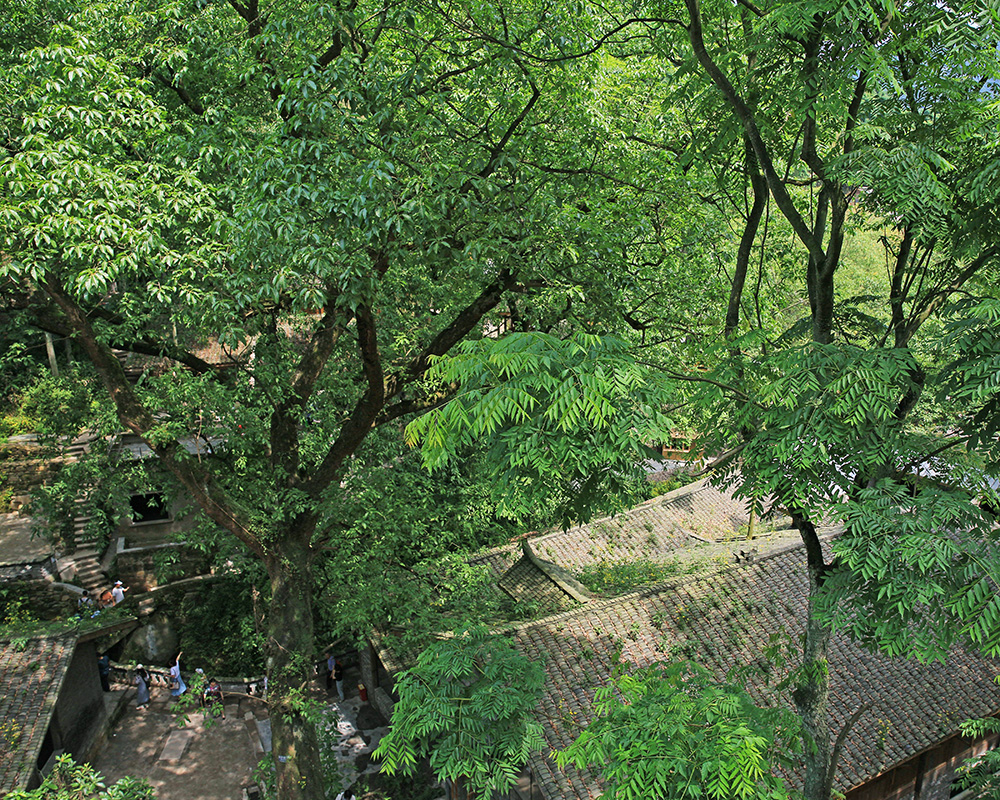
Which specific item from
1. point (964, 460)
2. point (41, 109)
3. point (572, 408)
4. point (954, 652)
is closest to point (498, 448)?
point (572, 408)

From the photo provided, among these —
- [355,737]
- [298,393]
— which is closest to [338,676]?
[355,737]

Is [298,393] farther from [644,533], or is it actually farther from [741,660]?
[644,533]

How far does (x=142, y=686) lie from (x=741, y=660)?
45.8 feet

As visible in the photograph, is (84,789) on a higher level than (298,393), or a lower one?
lower

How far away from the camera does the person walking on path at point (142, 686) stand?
55.8 feet

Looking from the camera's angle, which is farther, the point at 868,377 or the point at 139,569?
the point at 139,569

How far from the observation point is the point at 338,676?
17.9 meters

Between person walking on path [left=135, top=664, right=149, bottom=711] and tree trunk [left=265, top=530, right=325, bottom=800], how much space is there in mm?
9042

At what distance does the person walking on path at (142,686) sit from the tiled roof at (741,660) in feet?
35.5

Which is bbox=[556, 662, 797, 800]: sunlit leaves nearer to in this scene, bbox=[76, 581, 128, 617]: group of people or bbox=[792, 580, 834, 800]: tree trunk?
bbox=[792, 580, 834, 800]: tree trunk

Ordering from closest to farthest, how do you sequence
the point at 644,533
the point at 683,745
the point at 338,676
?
the point at 683,745, the point at 338,676, the point at 644,533

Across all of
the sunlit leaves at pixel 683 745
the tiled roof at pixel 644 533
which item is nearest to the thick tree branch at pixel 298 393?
the sunlit leaves at pixel 683 745

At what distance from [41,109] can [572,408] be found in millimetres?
6699

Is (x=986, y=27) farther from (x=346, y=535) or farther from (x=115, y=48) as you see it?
(x=346, y=535)
